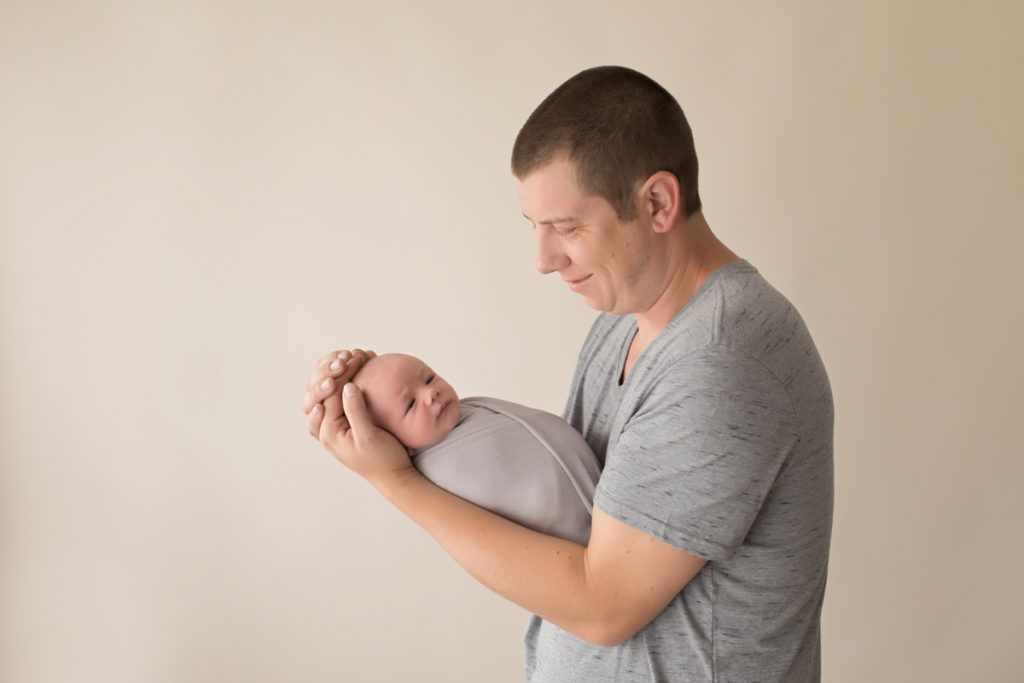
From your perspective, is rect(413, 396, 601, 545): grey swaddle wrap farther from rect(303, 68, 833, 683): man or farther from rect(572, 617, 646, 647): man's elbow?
rect(572, 617, 646, 647): man's elbow

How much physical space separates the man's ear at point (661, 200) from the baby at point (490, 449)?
1.52 ft

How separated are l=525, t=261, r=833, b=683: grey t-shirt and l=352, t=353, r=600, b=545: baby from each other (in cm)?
21

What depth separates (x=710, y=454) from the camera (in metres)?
1.08

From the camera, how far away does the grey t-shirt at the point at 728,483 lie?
109 cm

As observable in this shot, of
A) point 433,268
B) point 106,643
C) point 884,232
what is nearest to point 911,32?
point 884,232

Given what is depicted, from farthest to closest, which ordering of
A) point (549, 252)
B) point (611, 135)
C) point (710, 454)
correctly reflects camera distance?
point (549, 252) → point (611, 135) → point (710, 454)

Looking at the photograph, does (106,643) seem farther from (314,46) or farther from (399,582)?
(314,46)

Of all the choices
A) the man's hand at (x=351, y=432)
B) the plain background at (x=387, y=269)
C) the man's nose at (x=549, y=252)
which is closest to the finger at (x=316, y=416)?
the man's hand at (x=351, y=432)

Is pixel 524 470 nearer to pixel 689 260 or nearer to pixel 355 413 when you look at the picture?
pixel 355 413

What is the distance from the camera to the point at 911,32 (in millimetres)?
2406

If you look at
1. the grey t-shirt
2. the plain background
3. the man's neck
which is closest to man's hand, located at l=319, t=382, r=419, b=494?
the grey t-shirt

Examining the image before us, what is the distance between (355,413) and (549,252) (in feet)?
1.32

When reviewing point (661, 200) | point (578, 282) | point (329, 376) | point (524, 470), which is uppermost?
point (661, 200)

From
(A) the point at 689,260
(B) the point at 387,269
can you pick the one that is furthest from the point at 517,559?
(B) the point at 387,269
